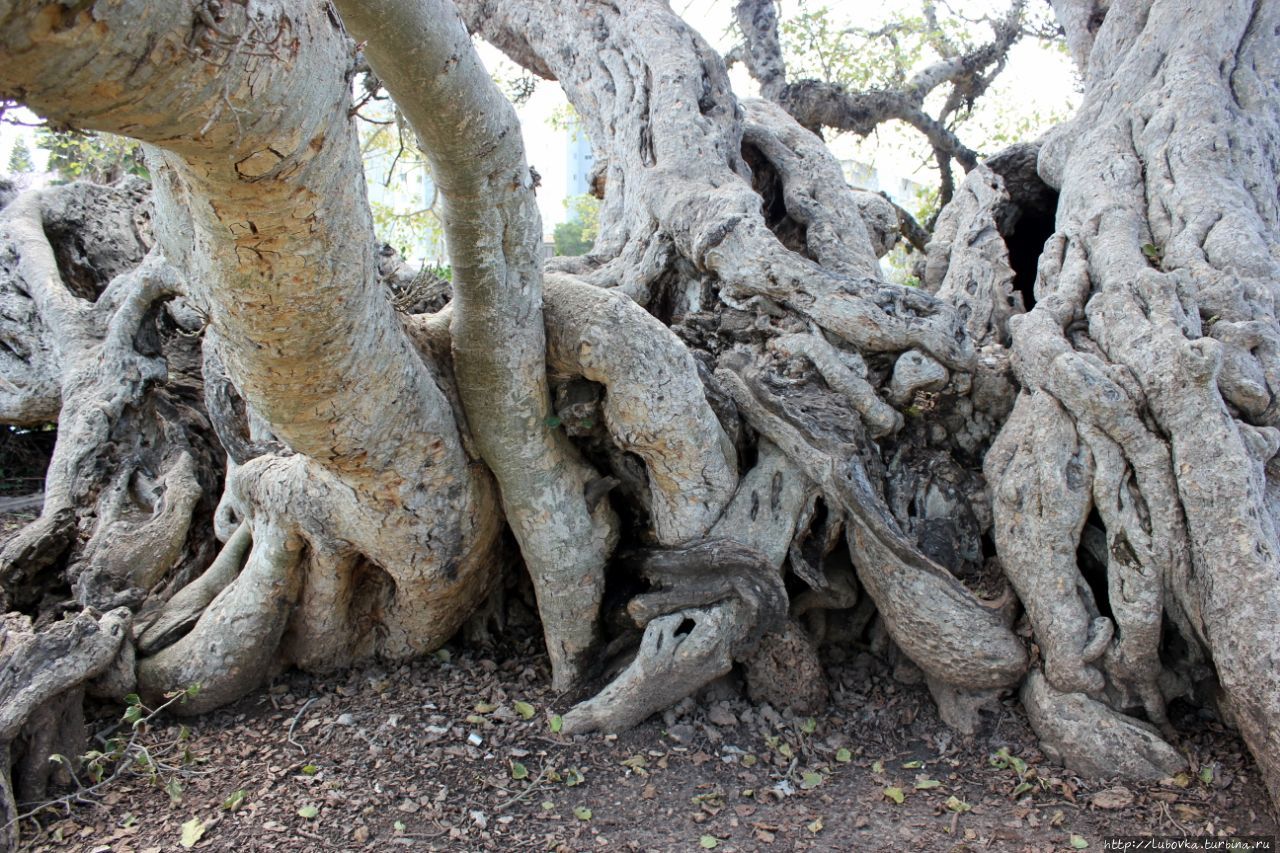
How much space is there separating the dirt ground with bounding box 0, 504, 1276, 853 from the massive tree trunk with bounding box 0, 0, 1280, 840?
0.45 feet

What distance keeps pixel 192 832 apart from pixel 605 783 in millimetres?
1347

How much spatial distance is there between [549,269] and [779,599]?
2256 mm

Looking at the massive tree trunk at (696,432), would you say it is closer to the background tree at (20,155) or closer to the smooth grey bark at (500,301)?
the smooth grey bark at (500,301)

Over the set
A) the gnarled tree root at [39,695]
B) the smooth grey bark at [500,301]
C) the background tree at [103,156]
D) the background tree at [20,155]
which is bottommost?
the gnarled tree root at [39,695]

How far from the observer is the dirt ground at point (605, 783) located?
9.43 feet

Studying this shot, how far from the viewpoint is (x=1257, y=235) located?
3.80m

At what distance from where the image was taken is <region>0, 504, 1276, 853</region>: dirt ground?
288cm

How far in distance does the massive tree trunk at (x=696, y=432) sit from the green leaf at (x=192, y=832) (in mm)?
773

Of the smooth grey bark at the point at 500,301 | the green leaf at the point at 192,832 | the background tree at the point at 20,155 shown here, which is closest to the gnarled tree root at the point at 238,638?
the green leaf at the point at 192,832

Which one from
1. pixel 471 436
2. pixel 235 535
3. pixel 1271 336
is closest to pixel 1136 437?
pixel 1271 336

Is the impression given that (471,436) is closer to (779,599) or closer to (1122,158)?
(779,599)

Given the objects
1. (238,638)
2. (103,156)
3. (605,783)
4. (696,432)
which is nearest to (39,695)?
(238,638)

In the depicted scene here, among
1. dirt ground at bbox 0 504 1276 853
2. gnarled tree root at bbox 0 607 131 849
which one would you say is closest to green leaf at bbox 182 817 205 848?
dirt ground at bbox 0 504 1276 853

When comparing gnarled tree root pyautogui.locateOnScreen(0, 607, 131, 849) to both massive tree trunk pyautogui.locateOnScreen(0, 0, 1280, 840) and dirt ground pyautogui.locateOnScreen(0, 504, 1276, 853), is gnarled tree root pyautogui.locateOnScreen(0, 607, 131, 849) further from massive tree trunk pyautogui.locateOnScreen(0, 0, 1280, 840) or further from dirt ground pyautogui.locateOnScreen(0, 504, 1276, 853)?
dirt ground pyautogui.locateOnScreen(0, 504, 1276, 853)
